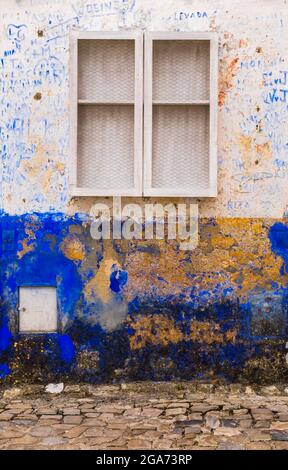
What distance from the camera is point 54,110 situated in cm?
600

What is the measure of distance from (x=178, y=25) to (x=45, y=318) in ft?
9.43

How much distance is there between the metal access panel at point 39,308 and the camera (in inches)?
238

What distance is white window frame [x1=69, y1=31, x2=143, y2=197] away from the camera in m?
5.94

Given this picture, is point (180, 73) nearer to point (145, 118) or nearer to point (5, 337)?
point (145, 118)

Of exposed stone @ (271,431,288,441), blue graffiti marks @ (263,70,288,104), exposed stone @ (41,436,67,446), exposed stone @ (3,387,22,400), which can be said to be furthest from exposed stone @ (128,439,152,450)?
blue graffiti marks @ (263,70,288,104)

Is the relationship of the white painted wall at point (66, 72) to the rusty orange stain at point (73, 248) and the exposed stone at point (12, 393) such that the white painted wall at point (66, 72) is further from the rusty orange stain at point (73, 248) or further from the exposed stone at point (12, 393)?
the exposed stone at point (12, 393)

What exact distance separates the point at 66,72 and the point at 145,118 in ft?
2.67

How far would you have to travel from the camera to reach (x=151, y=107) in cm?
599

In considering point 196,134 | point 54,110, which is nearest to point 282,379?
point 196,134

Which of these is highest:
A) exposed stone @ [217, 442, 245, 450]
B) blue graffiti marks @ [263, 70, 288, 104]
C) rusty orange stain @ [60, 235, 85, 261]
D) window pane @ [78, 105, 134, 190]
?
blue graffiti marks @ [263, 70, 288, 104]

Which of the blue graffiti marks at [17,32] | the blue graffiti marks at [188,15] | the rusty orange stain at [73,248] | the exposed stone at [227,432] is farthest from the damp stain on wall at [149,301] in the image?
the blue graffiti marks at [188,15]

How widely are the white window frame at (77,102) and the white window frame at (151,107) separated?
53mm

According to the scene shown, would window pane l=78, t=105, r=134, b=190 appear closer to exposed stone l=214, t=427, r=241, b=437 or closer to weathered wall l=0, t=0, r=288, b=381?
weathered wall l=0, t=0, r=288, b=381

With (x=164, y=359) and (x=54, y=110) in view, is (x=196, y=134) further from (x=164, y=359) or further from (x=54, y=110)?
(x=164, y=359)
